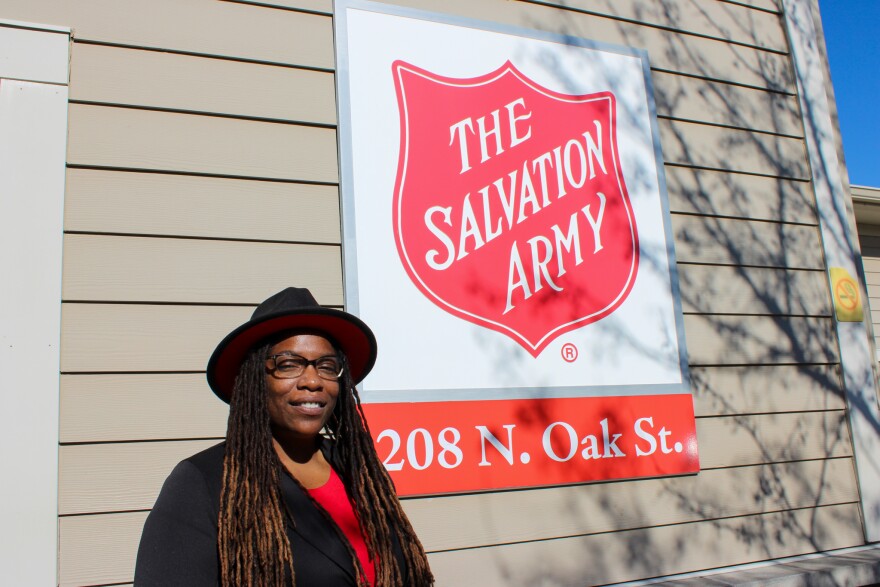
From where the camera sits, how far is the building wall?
2.55 m

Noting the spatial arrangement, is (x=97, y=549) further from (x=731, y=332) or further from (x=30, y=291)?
(x=731, y=332)

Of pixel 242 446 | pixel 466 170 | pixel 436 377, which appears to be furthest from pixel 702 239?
pixel 242 446

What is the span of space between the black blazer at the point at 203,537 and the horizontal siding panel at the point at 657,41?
7.53 ft

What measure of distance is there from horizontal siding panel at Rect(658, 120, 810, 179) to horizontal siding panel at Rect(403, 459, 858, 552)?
4.79 ft

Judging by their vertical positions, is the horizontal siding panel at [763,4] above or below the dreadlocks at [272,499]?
above

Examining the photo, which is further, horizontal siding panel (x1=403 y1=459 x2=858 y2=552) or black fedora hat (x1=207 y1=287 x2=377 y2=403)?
horizontal siding panel (x1=403 y1=459 x2=858 y2=552)

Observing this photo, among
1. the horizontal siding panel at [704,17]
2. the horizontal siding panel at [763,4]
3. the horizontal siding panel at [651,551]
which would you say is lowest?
the horizontal siding panel at [651,551]

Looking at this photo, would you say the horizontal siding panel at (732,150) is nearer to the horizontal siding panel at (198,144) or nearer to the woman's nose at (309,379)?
the horizontal siding panel at (198,144)

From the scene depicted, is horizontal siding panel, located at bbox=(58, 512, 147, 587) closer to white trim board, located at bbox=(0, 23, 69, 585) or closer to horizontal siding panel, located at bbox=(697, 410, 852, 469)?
white trim board, located at bbox=(0, 23, 69, 585)

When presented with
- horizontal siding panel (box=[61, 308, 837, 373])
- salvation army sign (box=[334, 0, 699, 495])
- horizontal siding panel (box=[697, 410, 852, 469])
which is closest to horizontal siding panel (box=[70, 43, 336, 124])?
salvation army sign (box=[334, 0, 699, 495])

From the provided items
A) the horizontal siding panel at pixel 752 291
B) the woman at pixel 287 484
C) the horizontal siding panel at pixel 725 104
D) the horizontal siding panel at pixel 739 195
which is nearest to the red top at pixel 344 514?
the woman at pixel 287 484

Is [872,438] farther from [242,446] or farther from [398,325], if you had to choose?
[242,446]

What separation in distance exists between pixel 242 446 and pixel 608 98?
2.59 meters

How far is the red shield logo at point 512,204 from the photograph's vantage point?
10.2ft
